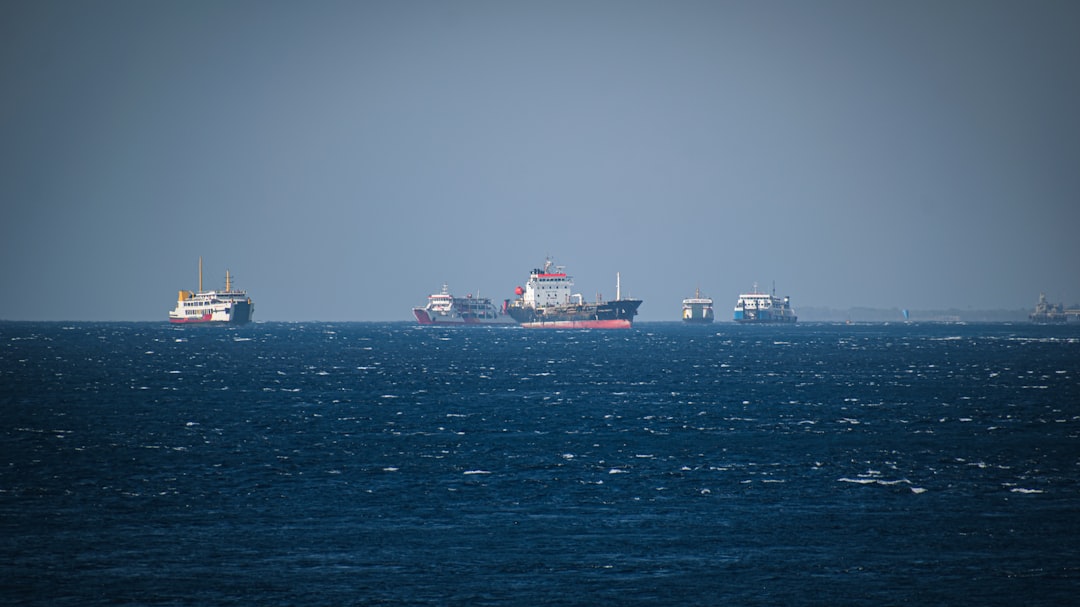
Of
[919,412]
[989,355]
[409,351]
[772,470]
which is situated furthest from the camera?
[409,351]

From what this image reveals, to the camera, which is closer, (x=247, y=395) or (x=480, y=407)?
(x=480, y=407)

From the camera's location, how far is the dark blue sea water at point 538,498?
28188mm

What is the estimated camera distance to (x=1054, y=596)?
27172 mm

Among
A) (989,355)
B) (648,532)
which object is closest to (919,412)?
(648,532)

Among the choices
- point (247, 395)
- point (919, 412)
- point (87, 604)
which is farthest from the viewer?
point (247, 395)

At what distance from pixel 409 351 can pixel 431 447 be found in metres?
111

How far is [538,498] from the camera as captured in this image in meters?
39.2

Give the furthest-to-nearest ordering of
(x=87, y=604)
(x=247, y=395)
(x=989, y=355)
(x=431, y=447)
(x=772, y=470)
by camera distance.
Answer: (x=989, y=355)
(x=247, y=395)
(x=431, y=447)
(x=772, y=470)
(x=87, y=604)

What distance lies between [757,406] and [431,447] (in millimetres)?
28722

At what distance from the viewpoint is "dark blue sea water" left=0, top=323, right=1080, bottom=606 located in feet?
92.5

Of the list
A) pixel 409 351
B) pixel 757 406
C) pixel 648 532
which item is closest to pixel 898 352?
pixel 409 351

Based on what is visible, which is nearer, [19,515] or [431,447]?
[19,515]

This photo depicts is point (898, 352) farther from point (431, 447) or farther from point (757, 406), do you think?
point (431, 447)

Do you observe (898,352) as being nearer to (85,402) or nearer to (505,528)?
(85,402)
